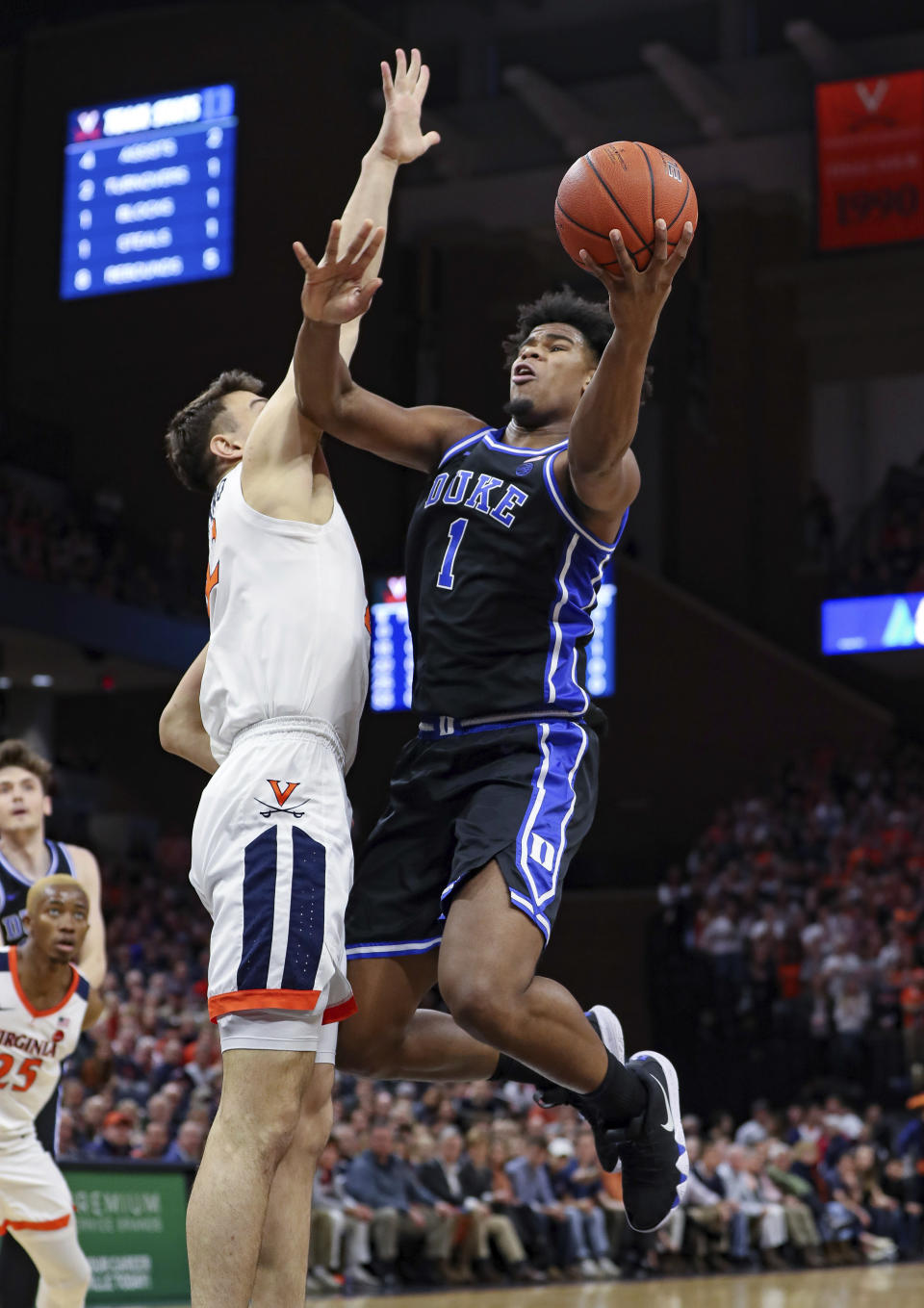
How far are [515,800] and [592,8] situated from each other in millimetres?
20270

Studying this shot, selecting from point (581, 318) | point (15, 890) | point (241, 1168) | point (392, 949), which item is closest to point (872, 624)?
point (15, 890)

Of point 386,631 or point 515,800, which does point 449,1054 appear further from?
point 386,631

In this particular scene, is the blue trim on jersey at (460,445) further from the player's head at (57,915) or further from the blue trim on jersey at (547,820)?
the player's head at (57,915)

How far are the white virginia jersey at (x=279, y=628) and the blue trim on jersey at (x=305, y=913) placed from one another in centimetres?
33

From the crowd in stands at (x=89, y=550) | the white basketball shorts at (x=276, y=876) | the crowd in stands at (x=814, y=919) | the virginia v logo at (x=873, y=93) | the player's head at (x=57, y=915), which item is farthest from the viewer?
the crowd in stands at (x=89, y=550)

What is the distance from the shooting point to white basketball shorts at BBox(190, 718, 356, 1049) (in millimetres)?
3652

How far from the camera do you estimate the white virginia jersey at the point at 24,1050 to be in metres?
6.06

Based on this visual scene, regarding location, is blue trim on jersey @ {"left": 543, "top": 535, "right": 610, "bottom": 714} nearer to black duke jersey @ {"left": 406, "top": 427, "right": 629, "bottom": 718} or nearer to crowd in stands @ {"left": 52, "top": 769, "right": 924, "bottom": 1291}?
black duke jersey @ {"left": 406, "top": 427, "right": 629, "bottom": 718}

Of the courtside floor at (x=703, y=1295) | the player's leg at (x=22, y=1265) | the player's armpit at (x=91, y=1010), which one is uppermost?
the player's armpit at (x=91, y=1010)

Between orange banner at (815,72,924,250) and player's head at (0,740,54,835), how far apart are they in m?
16.0

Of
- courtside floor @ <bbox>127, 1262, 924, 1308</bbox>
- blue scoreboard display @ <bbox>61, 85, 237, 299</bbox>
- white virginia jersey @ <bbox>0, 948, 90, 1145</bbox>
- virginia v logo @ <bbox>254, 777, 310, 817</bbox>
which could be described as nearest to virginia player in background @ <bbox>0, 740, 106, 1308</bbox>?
white virginia jersey @ <bbox>0, 948, 90, 1145</bbox>

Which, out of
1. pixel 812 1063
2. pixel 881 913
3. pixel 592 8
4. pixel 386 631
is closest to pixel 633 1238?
pixel 812 1063

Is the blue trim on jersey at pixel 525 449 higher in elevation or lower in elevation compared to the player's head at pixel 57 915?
higher

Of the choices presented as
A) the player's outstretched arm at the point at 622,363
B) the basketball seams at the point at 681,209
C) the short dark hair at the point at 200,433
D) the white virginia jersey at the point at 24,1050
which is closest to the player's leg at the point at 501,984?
the player's outstretched arm at the point at 622,363
